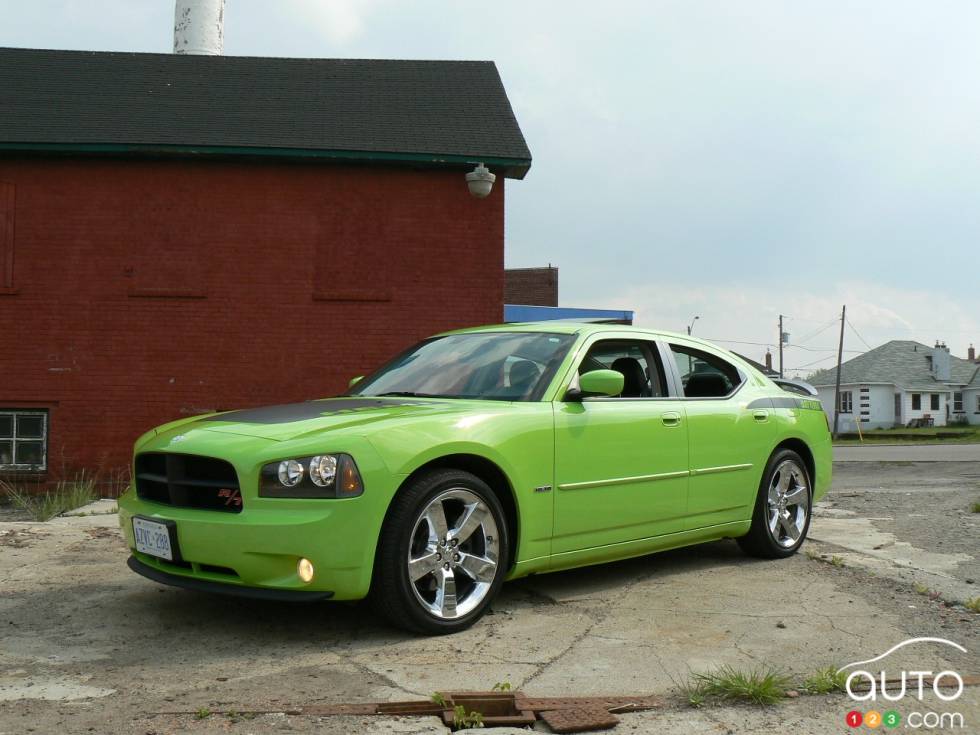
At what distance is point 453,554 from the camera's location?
4.55 metres

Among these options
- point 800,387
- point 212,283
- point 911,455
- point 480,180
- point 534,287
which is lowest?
point 911,455

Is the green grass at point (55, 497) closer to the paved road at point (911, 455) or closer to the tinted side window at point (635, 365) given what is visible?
the tinted side window at point (635, 365)

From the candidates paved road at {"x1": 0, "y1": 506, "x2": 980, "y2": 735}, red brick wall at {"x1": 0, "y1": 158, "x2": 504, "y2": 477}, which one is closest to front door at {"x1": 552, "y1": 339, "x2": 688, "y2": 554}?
paved road at {"x1": 0, "y1": 506, "x2": 980, "y2": 735}

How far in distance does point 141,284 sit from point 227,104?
9.33ft

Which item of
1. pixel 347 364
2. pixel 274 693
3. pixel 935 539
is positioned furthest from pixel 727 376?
pixel 347 364

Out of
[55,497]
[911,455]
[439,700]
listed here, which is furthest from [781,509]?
[911,455]

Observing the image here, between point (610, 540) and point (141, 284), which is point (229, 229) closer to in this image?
point (141, 284)

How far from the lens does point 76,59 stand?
1444 cm

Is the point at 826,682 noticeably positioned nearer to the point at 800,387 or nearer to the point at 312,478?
the point at 312,478

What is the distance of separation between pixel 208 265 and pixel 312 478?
817 centimetres

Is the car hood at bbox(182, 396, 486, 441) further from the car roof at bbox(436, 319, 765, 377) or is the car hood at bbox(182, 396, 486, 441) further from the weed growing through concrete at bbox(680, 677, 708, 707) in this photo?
the weed growing through concrete at bbox(680, 677, 708, 707)

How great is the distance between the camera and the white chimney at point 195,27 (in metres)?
17.2
